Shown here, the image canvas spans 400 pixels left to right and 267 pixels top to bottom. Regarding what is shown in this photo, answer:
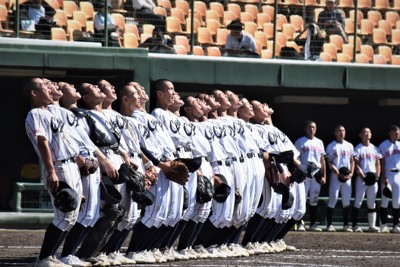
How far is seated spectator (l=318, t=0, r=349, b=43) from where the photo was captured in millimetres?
20359

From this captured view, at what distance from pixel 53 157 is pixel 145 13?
9.15 m

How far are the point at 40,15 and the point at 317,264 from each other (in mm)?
7745

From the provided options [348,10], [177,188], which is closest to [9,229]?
[177,188]

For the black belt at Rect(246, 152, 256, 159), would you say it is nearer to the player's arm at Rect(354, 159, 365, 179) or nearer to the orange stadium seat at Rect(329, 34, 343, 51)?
the player's arm at Rect(354, 159, 365, 179)

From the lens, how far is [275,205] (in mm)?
13508

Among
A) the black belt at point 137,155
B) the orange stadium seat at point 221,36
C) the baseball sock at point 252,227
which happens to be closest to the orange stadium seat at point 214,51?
the orange stadium seat at point 221,36

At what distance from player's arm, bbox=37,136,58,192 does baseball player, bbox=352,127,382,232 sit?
405 inches

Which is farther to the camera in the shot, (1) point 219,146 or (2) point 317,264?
(1) point 219,146

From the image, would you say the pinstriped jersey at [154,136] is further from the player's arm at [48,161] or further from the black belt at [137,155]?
the player's arm at [48,161]

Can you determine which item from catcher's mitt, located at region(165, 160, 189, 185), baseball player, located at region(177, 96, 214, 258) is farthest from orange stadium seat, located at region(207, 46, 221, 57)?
catcher's mitt, located at region(165, 160, 189, 185)

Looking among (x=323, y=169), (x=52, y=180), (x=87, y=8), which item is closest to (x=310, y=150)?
(x=323, y=169)

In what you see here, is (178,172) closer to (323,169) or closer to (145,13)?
(323,169)

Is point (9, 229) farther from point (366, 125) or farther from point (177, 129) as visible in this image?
point (366, 125)

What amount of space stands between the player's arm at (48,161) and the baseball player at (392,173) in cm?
1057
